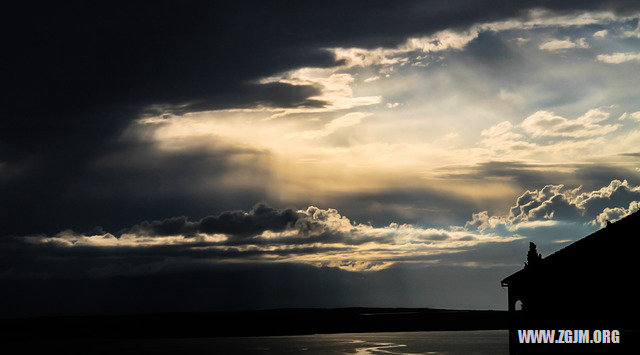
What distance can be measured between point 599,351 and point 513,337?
5.09 m

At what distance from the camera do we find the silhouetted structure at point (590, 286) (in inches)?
1201

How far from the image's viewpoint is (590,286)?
3148 centimetres

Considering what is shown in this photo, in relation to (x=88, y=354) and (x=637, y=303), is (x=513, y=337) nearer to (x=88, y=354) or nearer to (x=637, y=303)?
(x=637, y=303)

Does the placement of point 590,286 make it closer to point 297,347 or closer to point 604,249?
point 604,249

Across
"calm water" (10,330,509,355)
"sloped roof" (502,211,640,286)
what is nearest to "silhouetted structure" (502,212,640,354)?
"sloped roof" (502,211,640,286)

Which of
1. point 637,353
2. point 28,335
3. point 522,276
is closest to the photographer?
point 637,353

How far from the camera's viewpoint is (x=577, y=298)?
31906 millimetres

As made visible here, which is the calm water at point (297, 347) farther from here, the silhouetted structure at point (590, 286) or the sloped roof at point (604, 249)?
the sloped roof at point (604, 249)

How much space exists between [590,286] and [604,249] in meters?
1.76

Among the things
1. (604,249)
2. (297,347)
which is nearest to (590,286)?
(604,249)

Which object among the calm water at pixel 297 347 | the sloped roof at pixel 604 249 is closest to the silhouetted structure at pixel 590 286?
the sloped roof at pixel 604 249

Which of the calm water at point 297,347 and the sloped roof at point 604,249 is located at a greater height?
the sloped roof at point 604,249

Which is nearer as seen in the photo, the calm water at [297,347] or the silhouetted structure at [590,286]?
the silhouetted structure at [590,286]

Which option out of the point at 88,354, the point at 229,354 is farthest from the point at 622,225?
the point at 88,354
